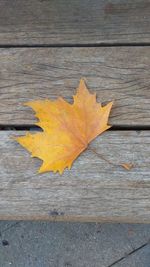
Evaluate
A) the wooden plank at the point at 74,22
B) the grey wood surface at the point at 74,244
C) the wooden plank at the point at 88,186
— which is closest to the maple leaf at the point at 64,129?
the wooden plank at the point at 88,186

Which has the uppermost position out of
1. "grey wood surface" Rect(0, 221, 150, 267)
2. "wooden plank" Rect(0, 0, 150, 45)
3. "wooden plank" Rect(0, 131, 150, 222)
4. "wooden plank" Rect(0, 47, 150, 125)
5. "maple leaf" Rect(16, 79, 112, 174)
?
"wooden plank" Rect(0, 0, 150, 45)

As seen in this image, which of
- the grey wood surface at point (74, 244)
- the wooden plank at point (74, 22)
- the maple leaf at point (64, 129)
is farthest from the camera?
the grey wood surface at point (74, 244)

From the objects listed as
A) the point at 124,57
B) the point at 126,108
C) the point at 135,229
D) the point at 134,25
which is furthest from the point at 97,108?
the point at 135,229

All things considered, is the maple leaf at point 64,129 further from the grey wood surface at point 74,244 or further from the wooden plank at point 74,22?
the grey wood surface at point 74,244

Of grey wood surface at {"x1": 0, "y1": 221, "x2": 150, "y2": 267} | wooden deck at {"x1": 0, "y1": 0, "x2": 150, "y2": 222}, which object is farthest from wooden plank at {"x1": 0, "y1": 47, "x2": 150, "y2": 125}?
grey wood surface at {"x1": 0, "y1": 221, "x2": 150, "y2": 267}

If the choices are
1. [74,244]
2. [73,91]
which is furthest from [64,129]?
[74,244]

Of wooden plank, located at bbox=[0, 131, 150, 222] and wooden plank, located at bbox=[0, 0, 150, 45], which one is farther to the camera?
wooden plank, located at bbox=[0, 0, 150, 45]

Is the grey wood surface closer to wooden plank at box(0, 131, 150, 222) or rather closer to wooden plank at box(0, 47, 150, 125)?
wooden plank at box(0, 131, 150, 222)
